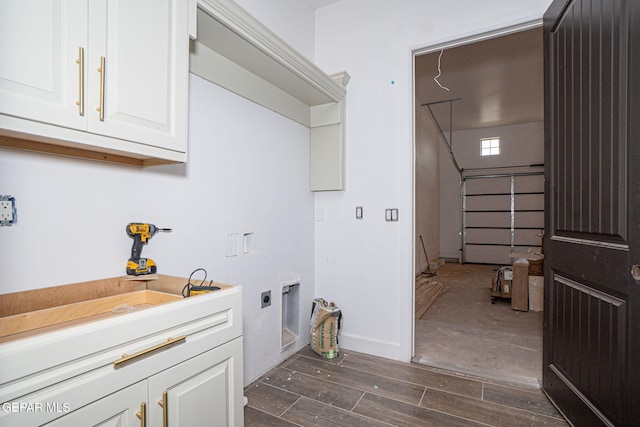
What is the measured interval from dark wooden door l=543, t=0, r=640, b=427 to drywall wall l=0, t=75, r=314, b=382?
71.1 inches

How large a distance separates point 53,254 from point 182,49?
990 millimetres

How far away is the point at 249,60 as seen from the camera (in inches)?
79.6

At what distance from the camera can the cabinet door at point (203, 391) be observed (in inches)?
42.4

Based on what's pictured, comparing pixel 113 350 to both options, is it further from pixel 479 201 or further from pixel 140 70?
pixel 479 201

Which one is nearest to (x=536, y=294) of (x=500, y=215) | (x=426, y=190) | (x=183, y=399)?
(x=426, y=190)

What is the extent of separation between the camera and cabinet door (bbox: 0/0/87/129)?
90 cm

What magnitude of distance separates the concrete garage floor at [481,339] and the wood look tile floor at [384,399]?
0.53 feet

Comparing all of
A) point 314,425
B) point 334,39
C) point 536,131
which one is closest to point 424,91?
point 334,39

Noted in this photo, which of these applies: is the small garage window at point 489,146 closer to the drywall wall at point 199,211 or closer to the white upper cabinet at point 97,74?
the drywall wall at point 199,211

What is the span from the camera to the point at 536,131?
696 cm

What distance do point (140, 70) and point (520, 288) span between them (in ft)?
14.3

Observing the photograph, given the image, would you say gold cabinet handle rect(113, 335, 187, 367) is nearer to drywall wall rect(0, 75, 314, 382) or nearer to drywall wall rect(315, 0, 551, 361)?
drywall wall rect(0, 75, 314, 382)

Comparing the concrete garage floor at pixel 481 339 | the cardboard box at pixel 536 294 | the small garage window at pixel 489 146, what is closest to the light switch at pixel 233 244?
the concrete garage floor at pixel 481 339

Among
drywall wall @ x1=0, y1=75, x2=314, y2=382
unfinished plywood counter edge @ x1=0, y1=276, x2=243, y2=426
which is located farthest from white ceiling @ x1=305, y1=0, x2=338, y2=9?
unfinished plywood counter edge @ x1=0, y1=276, x2=243, y2=426
